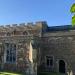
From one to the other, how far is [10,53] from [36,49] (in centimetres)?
422

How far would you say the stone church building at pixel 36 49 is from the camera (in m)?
19.3

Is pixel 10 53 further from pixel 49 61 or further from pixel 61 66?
pixel 61 66

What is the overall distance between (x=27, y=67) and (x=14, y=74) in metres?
2.18

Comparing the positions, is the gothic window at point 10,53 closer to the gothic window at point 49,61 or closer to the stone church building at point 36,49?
the stone church building at point 36,49

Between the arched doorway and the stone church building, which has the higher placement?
the stone church building

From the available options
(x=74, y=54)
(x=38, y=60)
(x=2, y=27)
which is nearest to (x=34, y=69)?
(x=38, y=60)

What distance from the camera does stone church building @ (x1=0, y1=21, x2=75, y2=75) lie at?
1931 cm

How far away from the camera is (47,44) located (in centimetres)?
2031

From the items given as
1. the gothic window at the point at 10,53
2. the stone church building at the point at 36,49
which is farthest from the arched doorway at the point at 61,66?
the gothic window at the point at 10,53

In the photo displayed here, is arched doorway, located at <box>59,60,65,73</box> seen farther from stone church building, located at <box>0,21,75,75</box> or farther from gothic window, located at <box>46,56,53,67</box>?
gothic window, located at <box>46,56,53,67</box>

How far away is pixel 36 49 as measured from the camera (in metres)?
19.5

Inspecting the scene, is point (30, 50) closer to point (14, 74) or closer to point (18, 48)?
point (18, 48)

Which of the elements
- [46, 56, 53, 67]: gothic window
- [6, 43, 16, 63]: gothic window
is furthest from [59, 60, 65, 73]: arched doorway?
[6, 43, 16, 63]: gothic window

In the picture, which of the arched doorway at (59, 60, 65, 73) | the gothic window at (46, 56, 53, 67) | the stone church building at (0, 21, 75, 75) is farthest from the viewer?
the gothic window at (46, 56, 53, 67)
